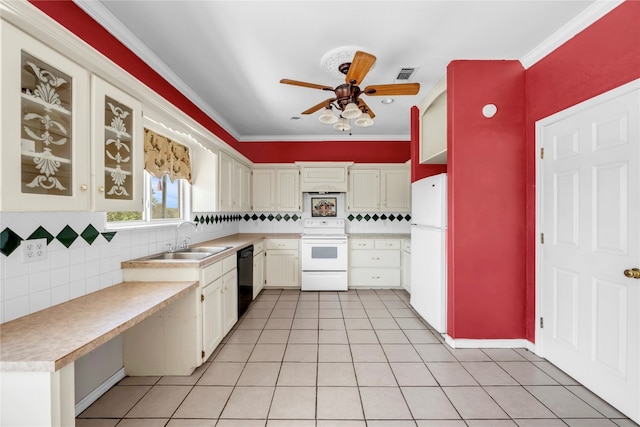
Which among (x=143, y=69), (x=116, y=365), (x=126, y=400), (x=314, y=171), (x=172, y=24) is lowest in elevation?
(x=126, y=400)

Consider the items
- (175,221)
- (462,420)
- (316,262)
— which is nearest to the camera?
(462,420)

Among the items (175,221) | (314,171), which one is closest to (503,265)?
(314,171)

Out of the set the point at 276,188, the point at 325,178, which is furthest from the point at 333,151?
the point at 276,188

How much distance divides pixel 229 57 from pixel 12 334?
2.41 meters

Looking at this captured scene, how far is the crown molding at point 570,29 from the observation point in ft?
6.12

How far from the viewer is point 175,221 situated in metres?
3.08

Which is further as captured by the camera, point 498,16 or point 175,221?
point 175,221

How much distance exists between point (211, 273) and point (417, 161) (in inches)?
110

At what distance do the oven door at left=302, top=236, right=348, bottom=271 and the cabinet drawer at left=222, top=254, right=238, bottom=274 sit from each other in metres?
A: 1.56

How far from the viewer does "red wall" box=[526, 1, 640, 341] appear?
1.75 meters

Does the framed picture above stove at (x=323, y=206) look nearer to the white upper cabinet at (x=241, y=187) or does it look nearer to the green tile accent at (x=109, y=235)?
the white upper cabinet at (x=241, y=187)

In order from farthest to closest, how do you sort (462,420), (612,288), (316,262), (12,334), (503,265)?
(316,262)
(503,265)
(612,288)
(462,420)
(12,334)

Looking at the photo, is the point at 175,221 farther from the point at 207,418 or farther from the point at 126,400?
the point at 207,418

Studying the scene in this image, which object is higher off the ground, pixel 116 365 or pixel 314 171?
pixel 314 171
